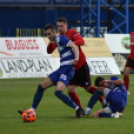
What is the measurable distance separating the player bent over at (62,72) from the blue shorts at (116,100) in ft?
1.87

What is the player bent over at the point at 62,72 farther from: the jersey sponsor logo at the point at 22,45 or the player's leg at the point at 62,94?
the jersey sponsor logo at the point at 22,45

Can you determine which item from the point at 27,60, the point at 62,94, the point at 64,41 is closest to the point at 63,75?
the point at 62,94

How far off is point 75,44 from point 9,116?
1887mm

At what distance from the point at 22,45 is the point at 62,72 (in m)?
11.0

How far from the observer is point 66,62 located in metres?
8.34

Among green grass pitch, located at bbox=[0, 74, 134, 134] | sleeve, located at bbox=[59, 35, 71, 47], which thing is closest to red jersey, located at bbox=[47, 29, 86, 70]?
sleeve, located at bbox=[59, 35, 71, 47]

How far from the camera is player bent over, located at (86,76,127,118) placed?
820 centimetres

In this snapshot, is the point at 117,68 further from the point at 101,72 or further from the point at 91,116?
the point at 91,116

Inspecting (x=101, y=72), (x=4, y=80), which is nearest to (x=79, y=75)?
(x=4, y=80)

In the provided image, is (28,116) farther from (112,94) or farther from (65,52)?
(112,94)

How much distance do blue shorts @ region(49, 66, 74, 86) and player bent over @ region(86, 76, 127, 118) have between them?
1.68 feet

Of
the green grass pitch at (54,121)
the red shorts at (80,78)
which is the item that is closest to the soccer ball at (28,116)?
the green grass pitch at (54,121)

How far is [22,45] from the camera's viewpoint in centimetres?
1903

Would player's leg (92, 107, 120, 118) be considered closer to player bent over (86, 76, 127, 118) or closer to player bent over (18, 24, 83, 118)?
player bent over (86, 76, 127, 118)
